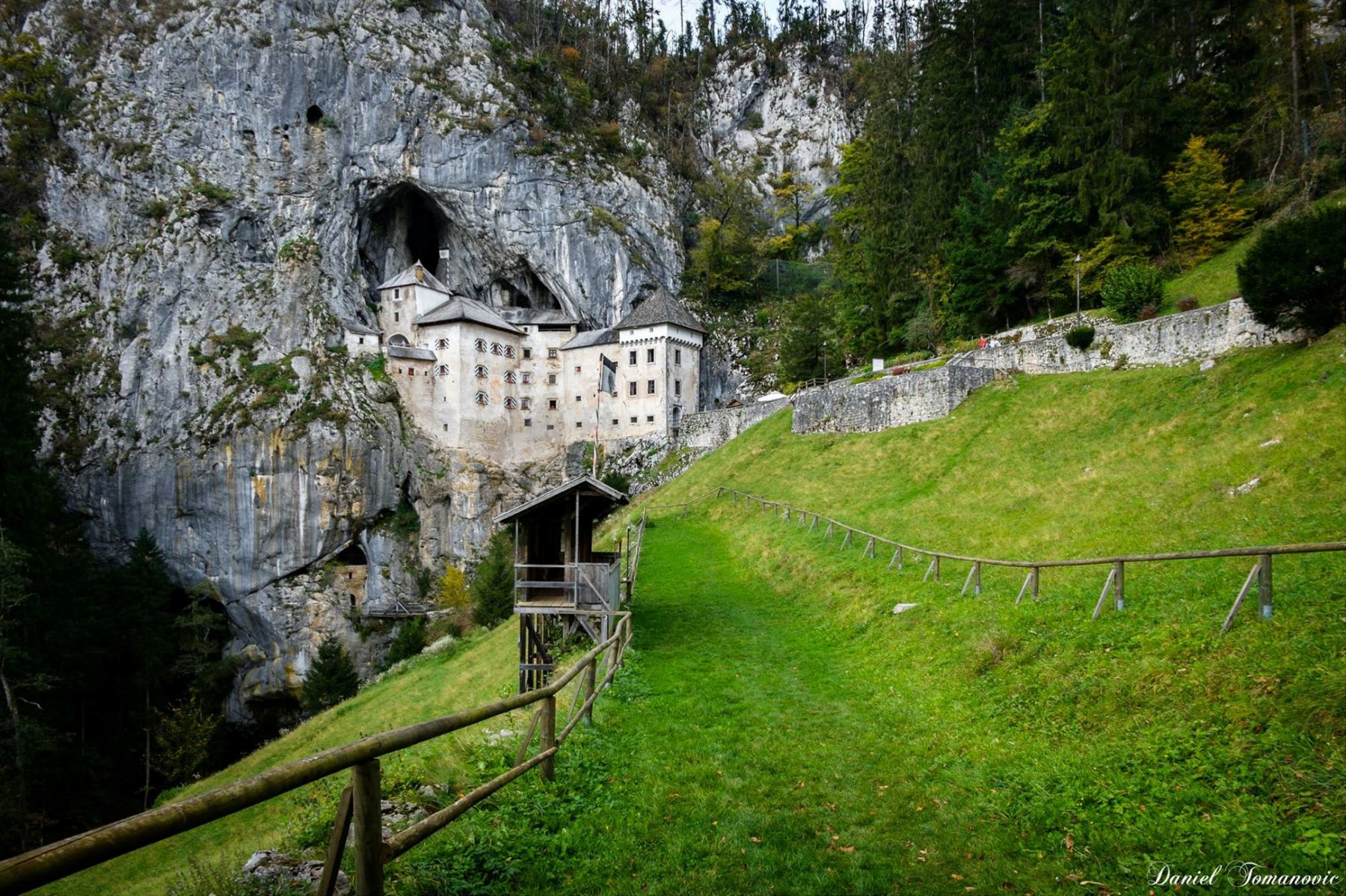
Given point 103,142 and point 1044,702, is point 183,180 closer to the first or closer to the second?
point 103,142

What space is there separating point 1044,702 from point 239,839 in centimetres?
1340

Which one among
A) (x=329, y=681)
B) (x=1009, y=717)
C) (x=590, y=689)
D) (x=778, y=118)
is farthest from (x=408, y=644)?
(x=778, y=118)

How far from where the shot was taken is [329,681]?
4175cm

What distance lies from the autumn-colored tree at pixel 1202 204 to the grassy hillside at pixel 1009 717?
1363 cm

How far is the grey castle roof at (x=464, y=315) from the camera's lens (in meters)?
56.1

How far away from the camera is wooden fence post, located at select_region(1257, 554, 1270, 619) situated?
7.77 meters

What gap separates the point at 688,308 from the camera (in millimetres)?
Result: 65250

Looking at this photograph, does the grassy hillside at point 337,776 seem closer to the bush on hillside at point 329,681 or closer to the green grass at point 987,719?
the green grass at point 987,719

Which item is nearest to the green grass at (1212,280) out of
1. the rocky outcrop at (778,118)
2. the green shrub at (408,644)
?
the green shrub at (408,644)

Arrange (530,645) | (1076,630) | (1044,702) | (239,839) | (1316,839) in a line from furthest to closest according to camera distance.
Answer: (530,645) < (239,839) < (1076,630) < (1044,702) < (1316,839)

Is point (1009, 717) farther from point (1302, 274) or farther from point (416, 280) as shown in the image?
point (416, 280)

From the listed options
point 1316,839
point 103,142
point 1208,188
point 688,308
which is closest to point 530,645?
point 1316,839

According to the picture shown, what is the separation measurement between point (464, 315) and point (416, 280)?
20.8 ft

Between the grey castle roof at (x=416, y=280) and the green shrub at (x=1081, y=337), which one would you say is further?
the grey castle roof at (x=416, y=280)
